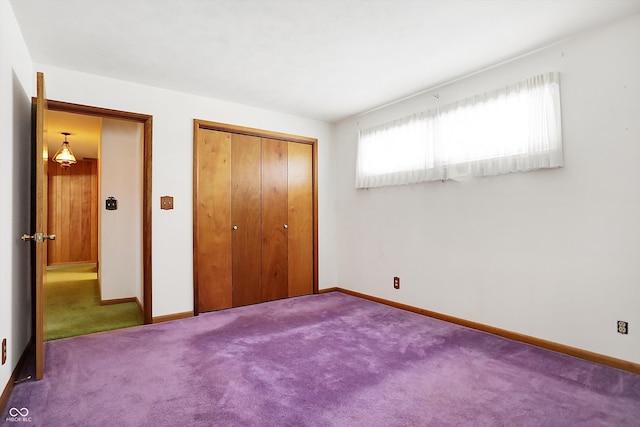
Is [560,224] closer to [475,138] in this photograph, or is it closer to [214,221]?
[475,138]

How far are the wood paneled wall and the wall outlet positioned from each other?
9379mm

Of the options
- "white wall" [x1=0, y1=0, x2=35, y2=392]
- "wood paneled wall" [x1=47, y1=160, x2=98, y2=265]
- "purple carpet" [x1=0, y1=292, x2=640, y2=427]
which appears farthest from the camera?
"wood paneled wall" [x1=47, y1=160, x2=98, y2=265]

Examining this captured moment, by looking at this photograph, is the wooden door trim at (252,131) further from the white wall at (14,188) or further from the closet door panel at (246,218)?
the white wall at (14,188)

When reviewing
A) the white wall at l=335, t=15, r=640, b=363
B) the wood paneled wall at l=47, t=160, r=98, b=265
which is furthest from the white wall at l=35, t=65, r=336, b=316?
the wood paneled wall at l=47, t=160, r=98, b=265

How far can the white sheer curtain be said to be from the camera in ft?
8.75

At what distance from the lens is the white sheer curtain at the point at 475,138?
2.67 m

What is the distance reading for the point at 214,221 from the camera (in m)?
3.86

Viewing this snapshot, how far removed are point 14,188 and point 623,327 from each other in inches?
168

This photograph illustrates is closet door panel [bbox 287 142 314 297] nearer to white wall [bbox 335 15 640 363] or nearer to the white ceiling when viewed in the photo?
the white ceiling

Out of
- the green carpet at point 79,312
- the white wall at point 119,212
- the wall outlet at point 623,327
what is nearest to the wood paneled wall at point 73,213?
the green carpet at point 79,312

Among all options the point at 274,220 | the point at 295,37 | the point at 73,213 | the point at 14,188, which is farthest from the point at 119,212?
the point at 73,213

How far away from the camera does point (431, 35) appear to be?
2510 mm

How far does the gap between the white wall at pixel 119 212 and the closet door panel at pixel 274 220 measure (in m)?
1.68

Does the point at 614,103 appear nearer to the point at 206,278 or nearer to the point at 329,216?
the point at 329,216
